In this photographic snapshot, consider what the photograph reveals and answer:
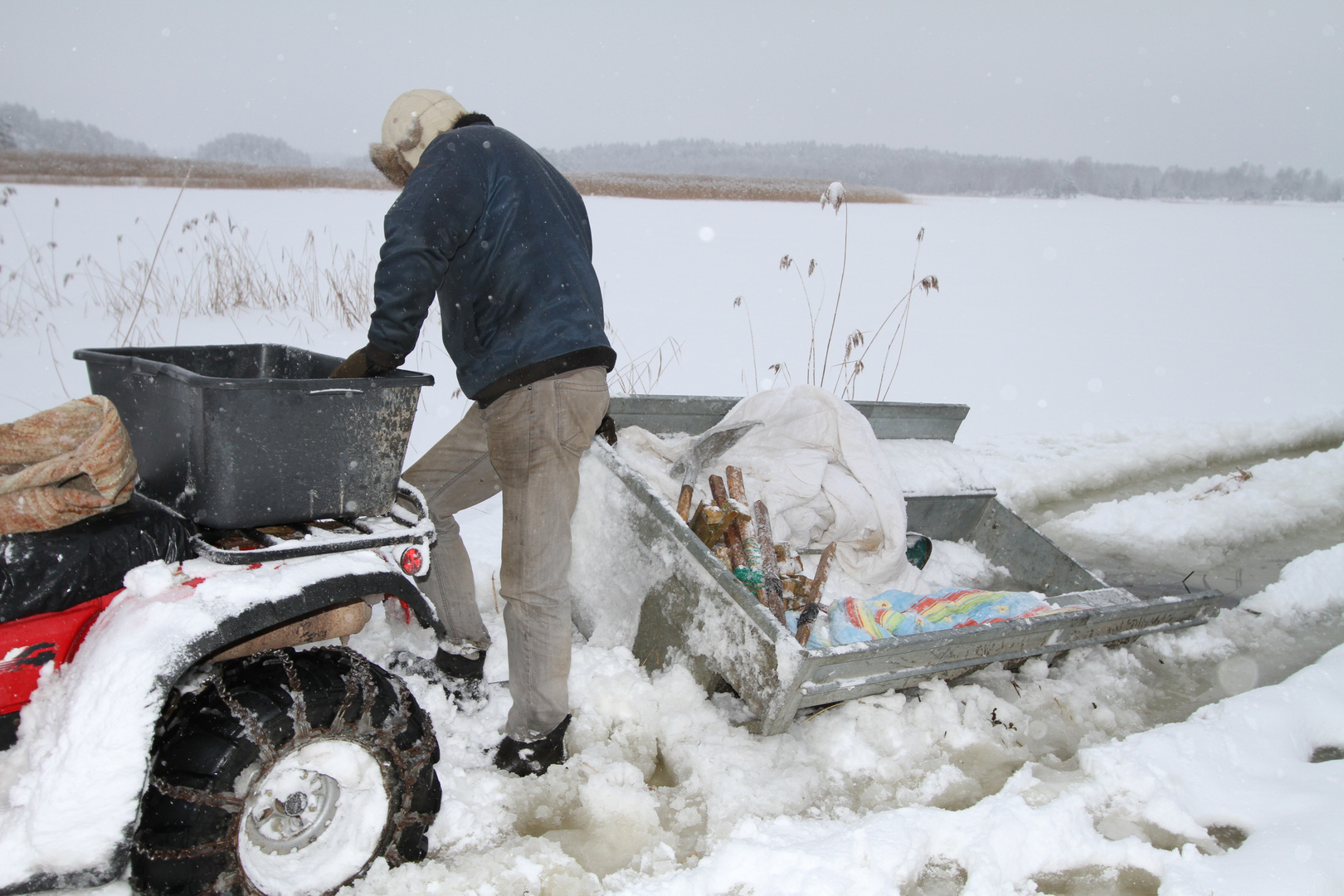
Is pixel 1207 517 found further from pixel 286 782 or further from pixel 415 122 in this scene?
pixel 286 782

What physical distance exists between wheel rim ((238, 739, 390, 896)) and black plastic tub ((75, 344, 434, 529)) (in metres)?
0.57

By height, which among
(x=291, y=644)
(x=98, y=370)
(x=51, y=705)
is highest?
(x=98, y=370)

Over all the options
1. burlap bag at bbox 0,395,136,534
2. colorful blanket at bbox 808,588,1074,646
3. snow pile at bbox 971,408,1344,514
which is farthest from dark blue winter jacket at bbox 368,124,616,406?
snow pile at bbox 971,408,1344,514

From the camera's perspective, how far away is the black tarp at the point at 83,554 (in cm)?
159

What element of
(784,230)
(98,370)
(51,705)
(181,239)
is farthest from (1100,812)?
(784,230)

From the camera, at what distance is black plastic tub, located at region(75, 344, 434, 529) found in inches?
67.1

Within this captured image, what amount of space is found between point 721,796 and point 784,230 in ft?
58.7

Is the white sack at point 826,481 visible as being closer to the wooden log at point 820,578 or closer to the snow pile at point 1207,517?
the wooden log at point 820,578

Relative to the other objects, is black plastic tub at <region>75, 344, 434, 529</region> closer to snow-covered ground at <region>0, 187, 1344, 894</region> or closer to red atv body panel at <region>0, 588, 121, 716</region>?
red atv body panel at <region>0, 588, 121, 716</region>

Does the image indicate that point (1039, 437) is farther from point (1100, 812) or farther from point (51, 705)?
point (51, 705)

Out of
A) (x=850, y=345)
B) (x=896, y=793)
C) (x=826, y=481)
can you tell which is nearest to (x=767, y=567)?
(x=826, y=481)

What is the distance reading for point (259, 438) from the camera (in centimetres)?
174

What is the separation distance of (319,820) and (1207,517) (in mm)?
5320

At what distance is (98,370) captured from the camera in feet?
6.30
